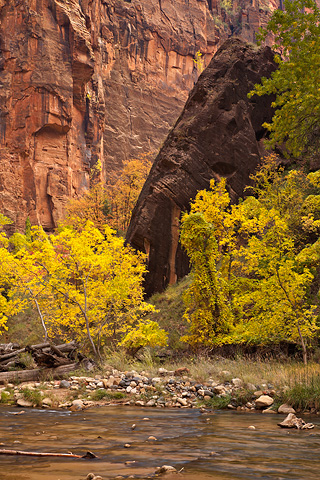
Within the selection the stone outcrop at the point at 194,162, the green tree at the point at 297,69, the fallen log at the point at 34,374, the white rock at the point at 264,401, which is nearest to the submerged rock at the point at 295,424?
the white rock at the point at 264,401

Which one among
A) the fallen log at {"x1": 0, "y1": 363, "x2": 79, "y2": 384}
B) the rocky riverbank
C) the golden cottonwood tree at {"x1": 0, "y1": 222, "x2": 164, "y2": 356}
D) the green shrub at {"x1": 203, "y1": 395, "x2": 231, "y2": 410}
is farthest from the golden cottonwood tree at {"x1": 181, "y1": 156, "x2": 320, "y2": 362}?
the fallen log at {"x1": 0, "y1": 363, "x2": 79, "y2": 384}

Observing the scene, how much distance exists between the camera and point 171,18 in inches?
3383

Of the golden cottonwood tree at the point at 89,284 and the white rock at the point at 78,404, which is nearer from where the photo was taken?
the white rock at the point at 78,404

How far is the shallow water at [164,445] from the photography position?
427 cm

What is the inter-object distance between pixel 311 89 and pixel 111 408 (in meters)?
9.88

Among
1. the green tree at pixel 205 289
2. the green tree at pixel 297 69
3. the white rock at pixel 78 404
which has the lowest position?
the white rock at pixel 78 404

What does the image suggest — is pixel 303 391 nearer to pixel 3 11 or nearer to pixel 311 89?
pixel 311 89

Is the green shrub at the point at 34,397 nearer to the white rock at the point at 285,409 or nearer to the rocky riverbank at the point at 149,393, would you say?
the rocky riverbank at the point at 149,393

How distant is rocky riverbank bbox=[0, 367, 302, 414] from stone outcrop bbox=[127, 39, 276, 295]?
14428 mm

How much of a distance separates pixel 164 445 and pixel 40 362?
33.2 feet

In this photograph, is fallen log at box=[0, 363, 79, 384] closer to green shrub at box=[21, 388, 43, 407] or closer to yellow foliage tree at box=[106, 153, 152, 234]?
green shrub at box=[21, 388, 43, 407]

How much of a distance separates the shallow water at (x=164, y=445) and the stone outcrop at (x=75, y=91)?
47.2 metres

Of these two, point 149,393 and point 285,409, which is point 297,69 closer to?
point 285,409

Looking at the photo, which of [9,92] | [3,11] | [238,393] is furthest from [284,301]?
[3,11]
